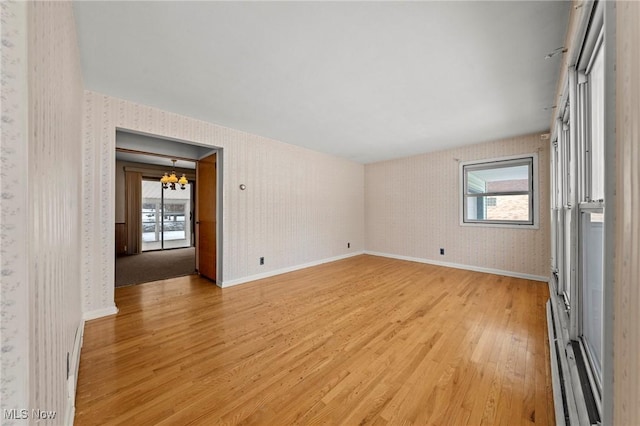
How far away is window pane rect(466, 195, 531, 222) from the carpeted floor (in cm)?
586

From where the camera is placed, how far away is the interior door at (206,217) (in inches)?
158

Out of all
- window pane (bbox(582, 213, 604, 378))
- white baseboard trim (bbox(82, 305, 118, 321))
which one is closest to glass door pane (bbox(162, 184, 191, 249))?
white baseboard trim (bbox(82, 305, 118, 321))

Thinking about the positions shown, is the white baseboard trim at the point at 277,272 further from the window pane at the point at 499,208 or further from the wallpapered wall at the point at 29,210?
the window pane at the point at 499,208

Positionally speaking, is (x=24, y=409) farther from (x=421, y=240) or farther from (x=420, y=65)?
(x=421, y=240)

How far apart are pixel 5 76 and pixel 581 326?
282 centimetres

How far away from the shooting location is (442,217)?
5.20 metres

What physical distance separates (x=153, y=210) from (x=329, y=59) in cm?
841

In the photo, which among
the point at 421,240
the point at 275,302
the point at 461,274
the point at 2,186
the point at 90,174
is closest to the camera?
the point at 2,186

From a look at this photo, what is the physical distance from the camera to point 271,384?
5.37 ft

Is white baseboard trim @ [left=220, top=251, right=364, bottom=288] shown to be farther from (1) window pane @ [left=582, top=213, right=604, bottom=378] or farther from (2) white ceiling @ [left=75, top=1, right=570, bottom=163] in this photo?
(1) window pane @ [left=582, top=213, right=604, bottom=378]

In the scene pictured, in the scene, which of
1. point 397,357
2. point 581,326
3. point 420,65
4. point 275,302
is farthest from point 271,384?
point 420,65

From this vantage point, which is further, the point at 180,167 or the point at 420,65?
the point at 180,167

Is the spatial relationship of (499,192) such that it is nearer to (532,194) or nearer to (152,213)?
(532,194)

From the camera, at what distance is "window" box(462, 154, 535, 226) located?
4.27 m
